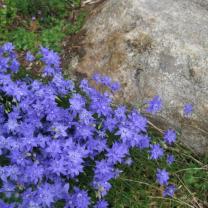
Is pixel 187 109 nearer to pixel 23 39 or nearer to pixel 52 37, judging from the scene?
pixel 52 37

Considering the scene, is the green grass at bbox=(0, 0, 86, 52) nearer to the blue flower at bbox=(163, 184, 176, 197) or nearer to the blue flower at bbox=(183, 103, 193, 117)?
the blue flower at bbox=(183, 103, 193, 117)

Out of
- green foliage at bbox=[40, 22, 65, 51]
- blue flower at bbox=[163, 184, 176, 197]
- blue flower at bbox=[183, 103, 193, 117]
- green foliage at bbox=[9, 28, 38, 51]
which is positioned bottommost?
green foliage at bbox=[9, 28, 38, 51]

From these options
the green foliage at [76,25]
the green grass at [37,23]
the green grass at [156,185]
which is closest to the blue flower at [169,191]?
the green grass at [156,185]

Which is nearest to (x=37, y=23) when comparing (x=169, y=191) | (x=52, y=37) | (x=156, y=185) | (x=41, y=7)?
(x=41, y=7)

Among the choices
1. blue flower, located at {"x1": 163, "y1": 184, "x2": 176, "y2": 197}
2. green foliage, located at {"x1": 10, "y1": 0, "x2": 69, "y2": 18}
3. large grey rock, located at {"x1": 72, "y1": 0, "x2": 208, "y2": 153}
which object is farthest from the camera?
green foliage, located at {"x1": 10, "y1": 0, "x2": 69, "y2": 18}

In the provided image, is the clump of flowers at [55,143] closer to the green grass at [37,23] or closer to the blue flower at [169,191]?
the blue flower at [169,191]

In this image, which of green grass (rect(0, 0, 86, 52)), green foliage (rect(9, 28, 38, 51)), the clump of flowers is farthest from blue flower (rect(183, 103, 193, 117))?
green foliage (rect(9, 28, 38, 51))

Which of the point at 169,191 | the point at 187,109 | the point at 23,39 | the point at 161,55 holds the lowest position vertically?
the point at 23,39
